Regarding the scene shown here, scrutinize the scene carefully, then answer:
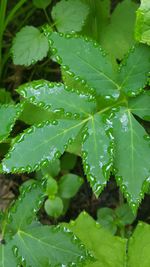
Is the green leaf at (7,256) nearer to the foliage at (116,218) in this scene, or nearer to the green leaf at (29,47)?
the foliage at (116,218)

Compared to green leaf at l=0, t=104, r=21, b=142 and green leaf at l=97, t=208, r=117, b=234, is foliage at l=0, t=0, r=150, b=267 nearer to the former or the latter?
green leaf at l=0, t=104, r=21, b=142

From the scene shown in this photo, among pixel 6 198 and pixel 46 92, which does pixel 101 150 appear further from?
pixel 6 198

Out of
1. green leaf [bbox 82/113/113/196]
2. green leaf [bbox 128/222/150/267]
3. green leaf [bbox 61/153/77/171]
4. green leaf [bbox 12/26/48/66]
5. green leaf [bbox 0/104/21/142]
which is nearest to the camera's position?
green leaf [bbox 82/113/113/196]

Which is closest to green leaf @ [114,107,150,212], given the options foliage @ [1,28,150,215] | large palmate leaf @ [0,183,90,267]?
foliage @ [1,28,150,215]

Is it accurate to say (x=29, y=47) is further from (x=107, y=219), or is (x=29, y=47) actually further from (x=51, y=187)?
(x=107, y=219)

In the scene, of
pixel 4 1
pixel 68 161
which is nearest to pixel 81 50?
pixel 4 1

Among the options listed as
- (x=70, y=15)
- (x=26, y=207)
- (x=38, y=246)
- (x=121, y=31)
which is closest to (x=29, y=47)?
(x=70, y=15)
